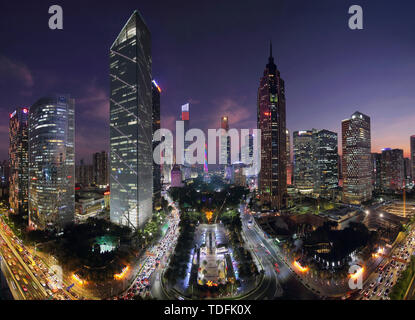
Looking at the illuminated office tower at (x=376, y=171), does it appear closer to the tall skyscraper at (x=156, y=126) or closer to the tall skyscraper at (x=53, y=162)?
the tall skyscraper at (x=156, y=126)

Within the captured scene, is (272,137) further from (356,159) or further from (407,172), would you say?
(407,172)

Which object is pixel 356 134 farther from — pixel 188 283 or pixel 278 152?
pixel 188 283

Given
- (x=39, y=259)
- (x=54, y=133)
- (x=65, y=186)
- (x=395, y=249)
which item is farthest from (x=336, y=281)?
(x=54, y=133)

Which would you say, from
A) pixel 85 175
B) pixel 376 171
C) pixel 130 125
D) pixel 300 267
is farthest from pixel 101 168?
pixel 376 171

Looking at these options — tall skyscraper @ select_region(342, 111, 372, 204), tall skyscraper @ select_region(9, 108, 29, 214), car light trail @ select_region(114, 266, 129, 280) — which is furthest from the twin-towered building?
tall skyscraper @ select_region(342, 111, 372, 204)

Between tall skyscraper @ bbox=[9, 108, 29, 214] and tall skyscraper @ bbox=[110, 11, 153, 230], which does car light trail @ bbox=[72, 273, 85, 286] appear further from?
tall skyscraper @ bbox=[9, 108, 29, 214]

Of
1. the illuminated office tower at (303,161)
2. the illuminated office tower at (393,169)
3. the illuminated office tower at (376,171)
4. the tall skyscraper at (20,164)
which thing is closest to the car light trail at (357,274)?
the illuminated office tower at (303,161)
